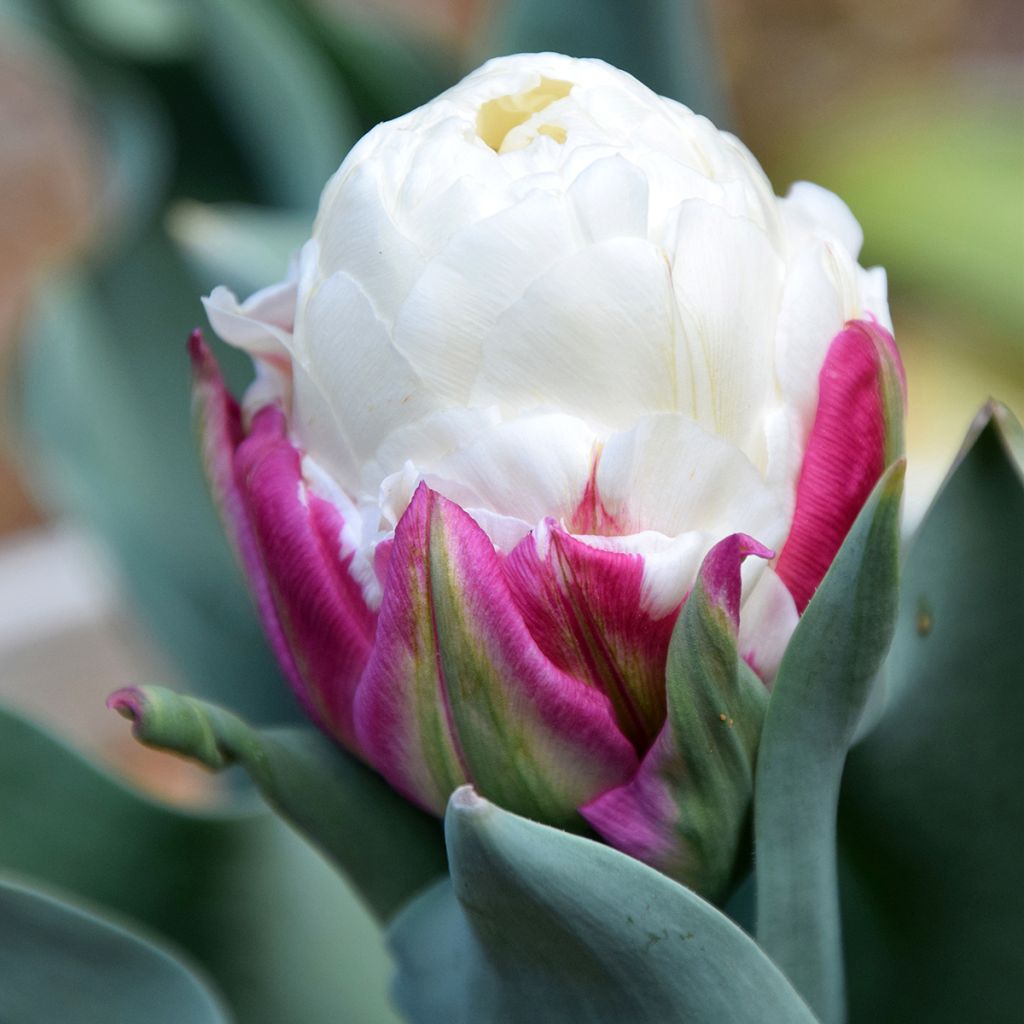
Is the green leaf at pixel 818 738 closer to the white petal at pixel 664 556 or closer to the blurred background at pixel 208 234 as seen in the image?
the white petal at pixel 664 556

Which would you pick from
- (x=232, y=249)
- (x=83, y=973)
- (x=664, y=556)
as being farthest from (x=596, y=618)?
(x=232, y=249)

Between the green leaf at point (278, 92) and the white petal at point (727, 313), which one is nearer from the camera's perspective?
the white petal at point (727, 313)

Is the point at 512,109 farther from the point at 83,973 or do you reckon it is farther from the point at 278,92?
the point at 278,92

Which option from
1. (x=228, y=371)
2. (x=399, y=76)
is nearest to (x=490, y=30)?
(x=399, y=76)

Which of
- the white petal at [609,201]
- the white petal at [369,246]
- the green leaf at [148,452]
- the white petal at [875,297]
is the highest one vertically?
the white petal at [609,201]

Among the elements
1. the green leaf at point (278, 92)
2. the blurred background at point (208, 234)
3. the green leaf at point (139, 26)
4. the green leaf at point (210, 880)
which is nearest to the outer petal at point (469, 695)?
the green leaf at point (210, 880)

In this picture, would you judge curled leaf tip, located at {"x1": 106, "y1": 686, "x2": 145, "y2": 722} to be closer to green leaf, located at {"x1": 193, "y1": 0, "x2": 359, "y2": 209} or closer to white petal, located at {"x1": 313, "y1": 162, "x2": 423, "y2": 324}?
white petal, located at {"x1": 313, "y1": 162, "x2": 423, "y2": 324}
